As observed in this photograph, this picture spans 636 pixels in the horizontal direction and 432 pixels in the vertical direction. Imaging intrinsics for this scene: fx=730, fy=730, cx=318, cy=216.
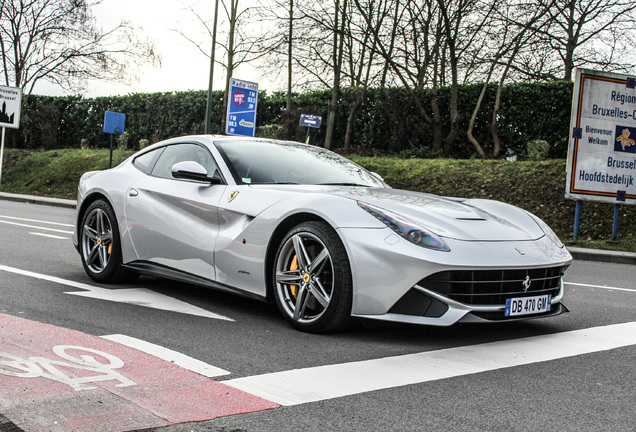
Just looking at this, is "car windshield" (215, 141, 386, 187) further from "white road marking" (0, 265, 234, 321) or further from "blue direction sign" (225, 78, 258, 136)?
"blue direction sign" (225, 78, 258, 136)

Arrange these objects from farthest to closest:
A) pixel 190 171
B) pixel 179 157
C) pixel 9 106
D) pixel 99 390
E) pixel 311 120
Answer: pixel 9 106, pixel 311 120, pixel 179 157, pixel 190 171, pixel 99 390

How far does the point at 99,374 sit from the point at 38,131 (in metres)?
31.9

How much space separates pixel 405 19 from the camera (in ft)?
69.9

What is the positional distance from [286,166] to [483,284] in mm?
2000

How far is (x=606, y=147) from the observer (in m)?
13.0

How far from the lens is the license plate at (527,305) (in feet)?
15.2

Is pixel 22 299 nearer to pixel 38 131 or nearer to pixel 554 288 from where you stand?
pixel 554 288

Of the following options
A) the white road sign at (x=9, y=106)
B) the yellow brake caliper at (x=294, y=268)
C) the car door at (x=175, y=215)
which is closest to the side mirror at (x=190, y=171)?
the car door at (x=175, y=215)

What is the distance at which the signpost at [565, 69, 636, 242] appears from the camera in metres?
12.9

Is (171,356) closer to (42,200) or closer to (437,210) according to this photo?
(437,210)

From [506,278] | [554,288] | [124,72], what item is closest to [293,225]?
[506,278]

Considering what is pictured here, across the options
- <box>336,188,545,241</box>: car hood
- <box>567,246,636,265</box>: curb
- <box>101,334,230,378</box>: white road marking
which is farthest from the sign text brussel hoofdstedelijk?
<box>101,334,230,378</box>: white road marking

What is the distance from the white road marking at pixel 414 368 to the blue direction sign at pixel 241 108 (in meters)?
12.8

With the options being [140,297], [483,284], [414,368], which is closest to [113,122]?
[140,297]
